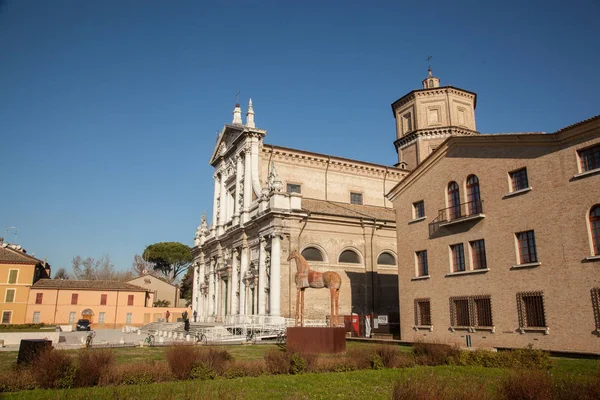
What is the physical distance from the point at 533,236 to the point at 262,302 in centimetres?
1974

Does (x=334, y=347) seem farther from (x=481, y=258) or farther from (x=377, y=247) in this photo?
(x=377, y=247)

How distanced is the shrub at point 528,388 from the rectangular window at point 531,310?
1082 centimetres

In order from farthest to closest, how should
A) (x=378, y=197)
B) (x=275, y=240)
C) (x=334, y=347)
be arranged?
(x=378, y=197) → (x=275, y=240) → (x=334, y=347)

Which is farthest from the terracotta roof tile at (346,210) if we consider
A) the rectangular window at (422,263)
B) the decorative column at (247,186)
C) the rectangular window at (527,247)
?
the rectangular window at (527,247)

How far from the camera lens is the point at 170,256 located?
85.9m

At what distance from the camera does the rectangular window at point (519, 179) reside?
2023 centimetres

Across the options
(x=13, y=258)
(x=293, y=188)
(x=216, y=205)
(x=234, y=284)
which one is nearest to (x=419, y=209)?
(x=293, y=188)

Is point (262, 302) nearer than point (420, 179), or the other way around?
point (420, 179)

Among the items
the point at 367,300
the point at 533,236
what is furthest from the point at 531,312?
the point at 367,300

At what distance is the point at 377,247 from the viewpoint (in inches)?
1454

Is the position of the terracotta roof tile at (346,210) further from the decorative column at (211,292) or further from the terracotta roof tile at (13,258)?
the terracotta roof tile at (13,258)

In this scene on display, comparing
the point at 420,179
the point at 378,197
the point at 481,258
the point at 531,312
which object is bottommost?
the point at 531,312

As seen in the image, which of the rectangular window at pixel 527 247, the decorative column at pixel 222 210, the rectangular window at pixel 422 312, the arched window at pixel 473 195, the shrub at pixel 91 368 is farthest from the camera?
the decorative column at pixel 222 210

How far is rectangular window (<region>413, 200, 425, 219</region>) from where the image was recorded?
2583 centimetres
